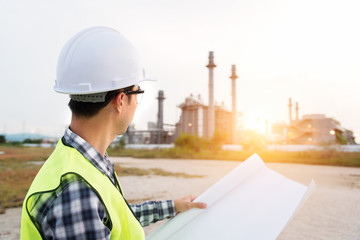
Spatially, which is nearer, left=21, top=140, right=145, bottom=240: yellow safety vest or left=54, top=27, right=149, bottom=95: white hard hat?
left=21, top=140, right=145, bottom=240: yellow safety vest

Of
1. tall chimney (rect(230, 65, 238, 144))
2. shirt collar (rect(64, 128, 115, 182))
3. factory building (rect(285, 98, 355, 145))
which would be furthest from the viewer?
factory building (rect(285, 98, 355, 145))

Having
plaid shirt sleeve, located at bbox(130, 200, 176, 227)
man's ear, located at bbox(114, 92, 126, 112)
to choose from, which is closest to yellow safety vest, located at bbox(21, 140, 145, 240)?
man's ear, located at bbox(114, 92, 126, 112)

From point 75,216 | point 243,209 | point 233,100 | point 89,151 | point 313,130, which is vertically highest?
point 233,100

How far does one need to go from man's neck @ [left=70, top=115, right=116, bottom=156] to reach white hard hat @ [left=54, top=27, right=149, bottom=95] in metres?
0.11

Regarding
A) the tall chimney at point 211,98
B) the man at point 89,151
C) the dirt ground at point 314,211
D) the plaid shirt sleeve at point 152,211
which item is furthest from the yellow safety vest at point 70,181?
the tall chimney at point 211,98

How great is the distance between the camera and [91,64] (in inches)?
41.5

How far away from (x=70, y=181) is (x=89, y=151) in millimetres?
216

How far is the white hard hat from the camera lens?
1.03 meters

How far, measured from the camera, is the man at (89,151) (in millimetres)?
732

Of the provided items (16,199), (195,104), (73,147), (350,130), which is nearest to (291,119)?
(350,130)

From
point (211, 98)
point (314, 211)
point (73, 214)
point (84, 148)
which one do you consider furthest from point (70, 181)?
point (211, 98)

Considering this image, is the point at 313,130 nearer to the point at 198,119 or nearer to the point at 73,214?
the point at 198,119

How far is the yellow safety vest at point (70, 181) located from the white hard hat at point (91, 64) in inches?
10.7

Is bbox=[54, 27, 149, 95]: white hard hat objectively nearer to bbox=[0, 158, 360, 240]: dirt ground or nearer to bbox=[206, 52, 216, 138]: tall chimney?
bbox=[0, 158, 360, 240]: dirt ground
